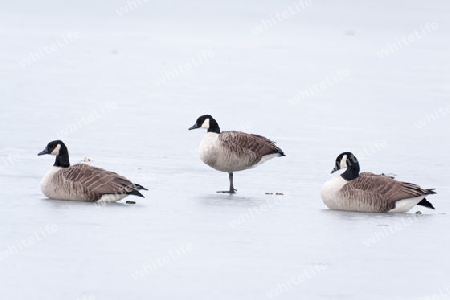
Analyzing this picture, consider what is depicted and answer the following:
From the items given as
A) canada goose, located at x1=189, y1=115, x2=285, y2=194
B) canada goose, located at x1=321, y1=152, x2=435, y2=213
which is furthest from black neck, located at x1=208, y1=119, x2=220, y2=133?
canada goose, located at x1=321, y1=152, x2=435, y2=213

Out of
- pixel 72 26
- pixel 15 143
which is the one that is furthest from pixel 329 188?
pixel 72 26

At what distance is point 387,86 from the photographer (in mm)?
27125

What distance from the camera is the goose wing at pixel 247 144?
12383 mm

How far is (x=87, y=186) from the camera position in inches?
426

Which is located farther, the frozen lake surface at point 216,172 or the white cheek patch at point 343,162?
the white cheek patch at point 343,162

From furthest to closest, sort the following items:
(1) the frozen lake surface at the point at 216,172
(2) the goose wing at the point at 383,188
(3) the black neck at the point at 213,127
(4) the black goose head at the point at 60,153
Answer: (3) the black neck at the point at 213,127
(4) the black goose head at the point at 60,153
(2) the goose wing at the point at 383,188
(1) the frozen lake surface at the point at 216,172

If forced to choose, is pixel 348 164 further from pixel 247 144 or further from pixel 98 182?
pixel 98 182

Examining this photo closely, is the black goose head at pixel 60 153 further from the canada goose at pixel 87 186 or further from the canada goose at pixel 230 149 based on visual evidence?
the canada goose at pixel 230 149

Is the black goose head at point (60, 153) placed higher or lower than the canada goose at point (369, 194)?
higher

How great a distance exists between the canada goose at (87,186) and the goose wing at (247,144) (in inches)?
71.6

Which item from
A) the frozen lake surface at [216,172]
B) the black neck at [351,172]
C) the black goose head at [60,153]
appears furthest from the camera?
the black goose head at [60,153]

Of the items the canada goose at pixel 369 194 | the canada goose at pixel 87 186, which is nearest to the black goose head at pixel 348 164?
the canada goose at pixel 369 194

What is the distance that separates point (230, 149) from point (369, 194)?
209cm

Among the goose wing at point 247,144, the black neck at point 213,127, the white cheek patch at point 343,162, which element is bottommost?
the white cheek patch at point 343,162
